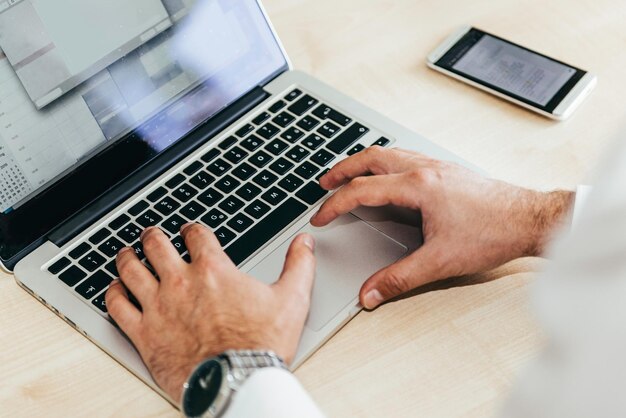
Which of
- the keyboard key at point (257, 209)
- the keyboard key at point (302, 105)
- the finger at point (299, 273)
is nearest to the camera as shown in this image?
the finger at point (299, 273)

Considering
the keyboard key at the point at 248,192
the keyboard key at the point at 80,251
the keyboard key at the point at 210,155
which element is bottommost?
the keyboard key at the point at 248,192

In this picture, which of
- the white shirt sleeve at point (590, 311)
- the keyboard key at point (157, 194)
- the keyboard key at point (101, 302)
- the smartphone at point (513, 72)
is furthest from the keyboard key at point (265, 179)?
the white shirt sleeve at point (590, 311)

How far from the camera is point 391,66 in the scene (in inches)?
41.3

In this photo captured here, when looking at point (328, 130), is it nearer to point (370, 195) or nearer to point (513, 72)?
point (370, 195)

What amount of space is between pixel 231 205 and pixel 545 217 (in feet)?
1.09

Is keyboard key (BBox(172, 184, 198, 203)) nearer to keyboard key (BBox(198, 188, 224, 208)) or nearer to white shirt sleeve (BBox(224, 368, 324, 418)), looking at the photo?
keyboard key (BBox(198, 188, 224, 208))

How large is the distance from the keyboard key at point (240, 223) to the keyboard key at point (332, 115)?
179 mm

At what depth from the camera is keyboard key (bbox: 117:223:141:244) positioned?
807 millimetres

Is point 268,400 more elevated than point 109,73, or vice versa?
point 109,73

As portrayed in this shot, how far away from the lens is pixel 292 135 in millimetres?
906

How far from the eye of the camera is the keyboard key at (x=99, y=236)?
80 centimetres

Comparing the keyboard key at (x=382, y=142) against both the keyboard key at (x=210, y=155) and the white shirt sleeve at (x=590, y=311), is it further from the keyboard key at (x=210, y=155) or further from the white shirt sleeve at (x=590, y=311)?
the white shirt sleeve at (x=590, y=311)

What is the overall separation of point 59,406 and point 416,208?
0.40 m

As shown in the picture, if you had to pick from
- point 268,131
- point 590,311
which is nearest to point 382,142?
point 268,131
